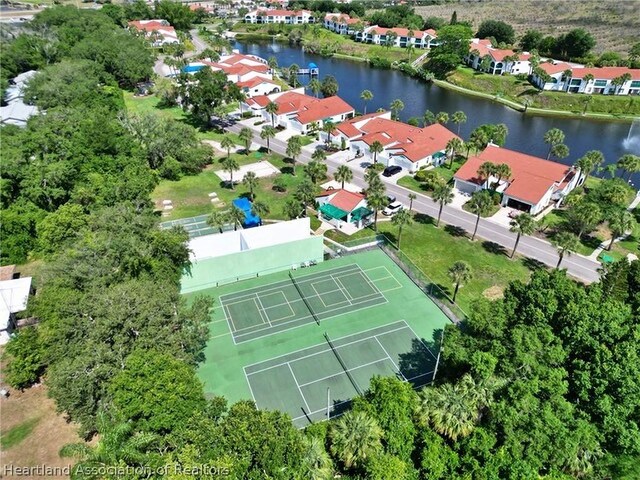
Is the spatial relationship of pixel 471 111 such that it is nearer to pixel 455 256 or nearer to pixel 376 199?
pixel 376 199

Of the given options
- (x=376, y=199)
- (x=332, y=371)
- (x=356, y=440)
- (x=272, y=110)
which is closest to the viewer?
(x=356, y=440)

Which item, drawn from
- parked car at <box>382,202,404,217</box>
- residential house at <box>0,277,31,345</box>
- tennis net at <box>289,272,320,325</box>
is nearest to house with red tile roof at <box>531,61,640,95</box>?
parked car at <box>382,202,404,217</box>

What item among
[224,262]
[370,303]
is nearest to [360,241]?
[370,303]

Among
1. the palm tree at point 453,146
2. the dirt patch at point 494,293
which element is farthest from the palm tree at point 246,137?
the dirt patch at point 494,293

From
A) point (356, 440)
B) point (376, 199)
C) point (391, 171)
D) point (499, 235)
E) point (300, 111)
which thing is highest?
point (356, 440)

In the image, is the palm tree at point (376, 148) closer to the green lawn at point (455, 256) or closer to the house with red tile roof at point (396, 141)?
the house with red tile roof at point (396, 141)

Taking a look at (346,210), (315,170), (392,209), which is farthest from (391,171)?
(346,210)

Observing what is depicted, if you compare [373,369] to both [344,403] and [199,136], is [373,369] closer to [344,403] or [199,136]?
[344,403]

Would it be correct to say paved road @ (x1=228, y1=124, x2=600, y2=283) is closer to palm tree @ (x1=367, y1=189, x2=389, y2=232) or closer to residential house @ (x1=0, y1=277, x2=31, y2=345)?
palm tree @ (x1=367, y1=189, x2=389, y2=232)
